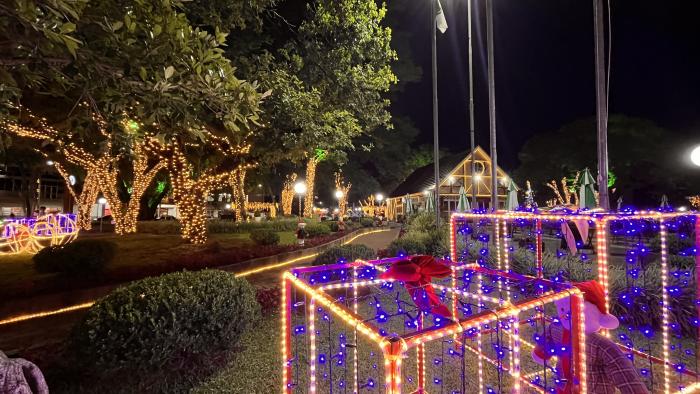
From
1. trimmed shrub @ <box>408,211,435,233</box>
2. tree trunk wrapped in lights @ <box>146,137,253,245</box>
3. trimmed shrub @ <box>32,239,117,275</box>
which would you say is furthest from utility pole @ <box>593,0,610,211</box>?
trimmed shrub @ <box>32,239,117,275</box>

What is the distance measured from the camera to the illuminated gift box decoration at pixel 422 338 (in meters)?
2.13

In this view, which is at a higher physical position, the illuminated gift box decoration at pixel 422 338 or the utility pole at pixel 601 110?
the utility pole at pixel 601 110

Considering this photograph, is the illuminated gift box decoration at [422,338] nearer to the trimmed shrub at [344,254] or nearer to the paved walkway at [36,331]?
the trimmed shrub at [344,254]

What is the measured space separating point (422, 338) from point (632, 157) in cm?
3818

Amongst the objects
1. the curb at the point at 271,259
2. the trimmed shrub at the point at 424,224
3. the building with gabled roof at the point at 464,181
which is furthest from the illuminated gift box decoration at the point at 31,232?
the building with gabled roof at the point at 464,181

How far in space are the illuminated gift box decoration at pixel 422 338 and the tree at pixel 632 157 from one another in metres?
32.3

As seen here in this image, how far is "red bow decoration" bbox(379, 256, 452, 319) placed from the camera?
275 cm

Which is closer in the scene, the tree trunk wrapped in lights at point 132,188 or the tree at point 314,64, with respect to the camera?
the tree at point 314,64

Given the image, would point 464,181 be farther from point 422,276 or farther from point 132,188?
point 422,276

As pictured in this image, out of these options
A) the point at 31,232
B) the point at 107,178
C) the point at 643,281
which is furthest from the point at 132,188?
the point at 643,281

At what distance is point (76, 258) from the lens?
8.30m

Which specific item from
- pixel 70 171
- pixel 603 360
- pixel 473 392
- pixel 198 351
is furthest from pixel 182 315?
pixel 70 171

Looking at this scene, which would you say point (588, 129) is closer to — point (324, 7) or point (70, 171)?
point (324, 7)

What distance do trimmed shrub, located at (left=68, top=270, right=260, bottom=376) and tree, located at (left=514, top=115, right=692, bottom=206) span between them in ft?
115
